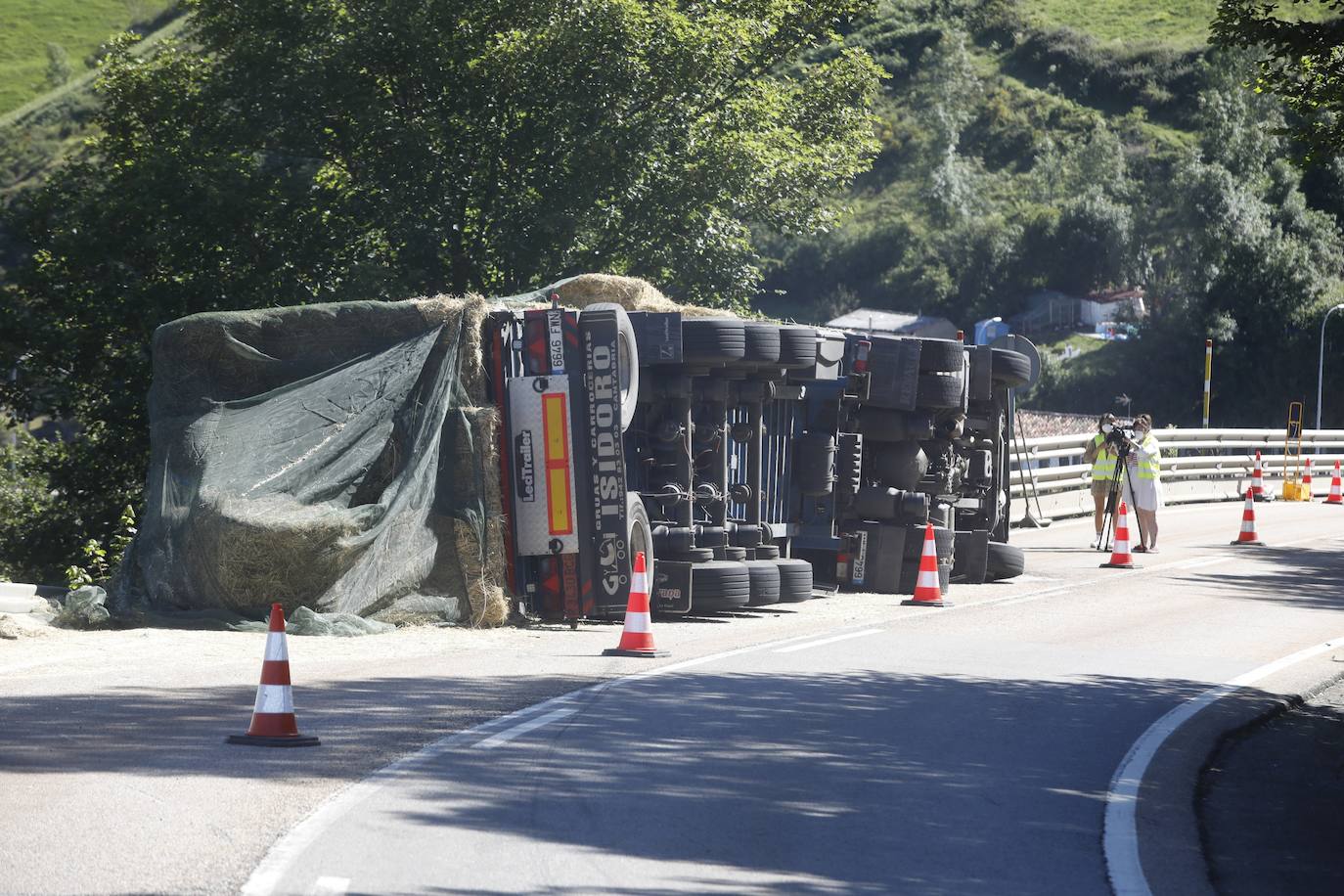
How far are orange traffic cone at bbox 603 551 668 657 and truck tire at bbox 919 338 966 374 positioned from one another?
18.8 ft

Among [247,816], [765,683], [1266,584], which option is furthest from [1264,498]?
[247,816]

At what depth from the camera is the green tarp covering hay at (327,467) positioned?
40.8ft

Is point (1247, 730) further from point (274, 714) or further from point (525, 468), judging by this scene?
point (525, 468)

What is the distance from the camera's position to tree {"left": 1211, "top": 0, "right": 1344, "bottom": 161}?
38.2 ft

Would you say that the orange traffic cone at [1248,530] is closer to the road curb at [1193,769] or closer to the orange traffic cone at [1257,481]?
the orange traffic cone at [1257,481]

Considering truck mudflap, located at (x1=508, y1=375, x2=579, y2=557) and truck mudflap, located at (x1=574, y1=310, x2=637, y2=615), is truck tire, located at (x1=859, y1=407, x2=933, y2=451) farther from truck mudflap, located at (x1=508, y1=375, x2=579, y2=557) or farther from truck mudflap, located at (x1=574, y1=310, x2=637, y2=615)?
truck mudflap, located at (x1=508, y1=375, x2=579, y2=557)

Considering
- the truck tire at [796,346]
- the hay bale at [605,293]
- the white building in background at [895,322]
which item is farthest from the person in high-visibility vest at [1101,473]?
the white building in background at [895,322]

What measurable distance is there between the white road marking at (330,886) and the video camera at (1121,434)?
17.4m

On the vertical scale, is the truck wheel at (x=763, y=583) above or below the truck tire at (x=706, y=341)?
below

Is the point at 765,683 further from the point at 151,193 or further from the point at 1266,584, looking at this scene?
the point at 151,193

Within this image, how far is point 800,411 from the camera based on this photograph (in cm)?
1606

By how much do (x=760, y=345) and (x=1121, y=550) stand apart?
6925 millimetres

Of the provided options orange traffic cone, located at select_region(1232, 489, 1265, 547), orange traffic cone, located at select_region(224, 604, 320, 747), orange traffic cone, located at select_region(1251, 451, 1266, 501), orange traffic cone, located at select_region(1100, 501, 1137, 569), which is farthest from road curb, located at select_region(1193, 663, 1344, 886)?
orange traffic cone, located at select_region(1251, 451, 1266, 501)

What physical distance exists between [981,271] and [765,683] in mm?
88472
